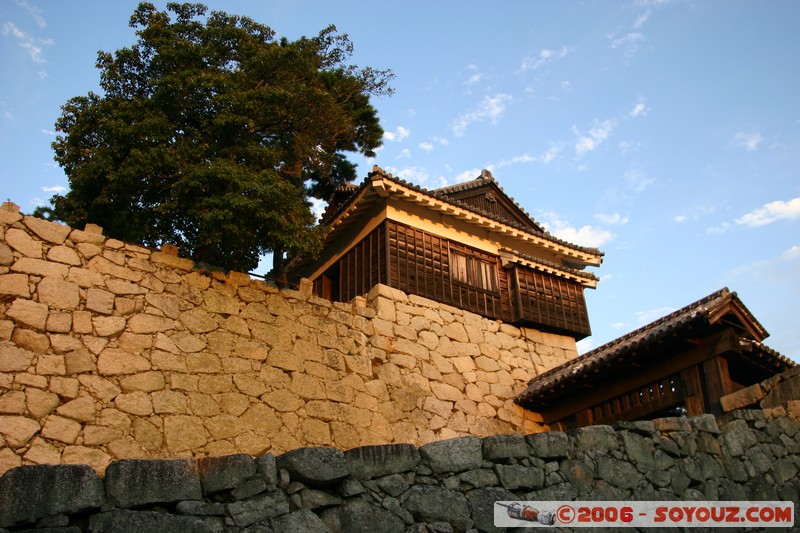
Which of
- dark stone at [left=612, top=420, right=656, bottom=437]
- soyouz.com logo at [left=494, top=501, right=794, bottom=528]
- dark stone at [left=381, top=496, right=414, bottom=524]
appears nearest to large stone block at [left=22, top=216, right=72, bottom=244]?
dark stone at [left=381, top=496, right=414, bottom=524]

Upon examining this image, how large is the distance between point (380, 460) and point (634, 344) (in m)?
7.53

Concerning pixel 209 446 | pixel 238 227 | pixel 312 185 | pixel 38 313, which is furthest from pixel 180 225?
pixel 312 185

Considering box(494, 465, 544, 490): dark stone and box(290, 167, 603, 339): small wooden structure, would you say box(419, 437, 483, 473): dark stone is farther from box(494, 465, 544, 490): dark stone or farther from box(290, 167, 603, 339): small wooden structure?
box(290, 167, 603, 339): small wooden structure

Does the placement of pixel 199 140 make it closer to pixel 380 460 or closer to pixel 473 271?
pixel 473 271

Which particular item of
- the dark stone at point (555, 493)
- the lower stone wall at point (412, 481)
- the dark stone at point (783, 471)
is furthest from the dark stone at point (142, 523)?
the dark stone at point (783, 471)

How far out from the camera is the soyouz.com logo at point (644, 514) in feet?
21.6

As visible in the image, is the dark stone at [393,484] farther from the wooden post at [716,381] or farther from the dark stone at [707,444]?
the wooden post at [716,381]

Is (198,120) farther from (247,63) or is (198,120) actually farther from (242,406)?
(242,406)

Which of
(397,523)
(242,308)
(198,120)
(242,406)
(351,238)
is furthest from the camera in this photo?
(351,238)

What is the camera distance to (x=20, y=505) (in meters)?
4.64

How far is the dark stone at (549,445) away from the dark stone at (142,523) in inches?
128

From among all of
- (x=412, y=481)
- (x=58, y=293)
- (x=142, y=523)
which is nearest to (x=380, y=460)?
(x=412, y=481)

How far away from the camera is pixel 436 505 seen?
6.16 metres

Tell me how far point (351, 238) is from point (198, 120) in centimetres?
464
